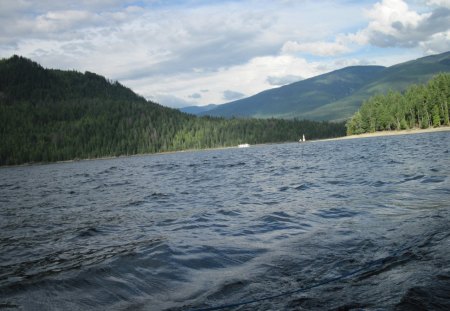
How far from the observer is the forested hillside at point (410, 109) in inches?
5669

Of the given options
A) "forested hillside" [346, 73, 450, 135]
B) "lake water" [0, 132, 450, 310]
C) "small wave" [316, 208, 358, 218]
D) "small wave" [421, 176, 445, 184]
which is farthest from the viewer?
"forested hillside" [346, 73, 450, 135]

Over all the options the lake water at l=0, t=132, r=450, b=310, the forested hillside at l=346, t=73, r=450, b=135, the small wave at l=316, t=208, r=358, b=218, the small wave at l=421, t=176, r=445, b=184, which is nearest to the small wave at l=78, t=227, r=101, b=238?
the lake water at l=0, t=132, r=450, b=310

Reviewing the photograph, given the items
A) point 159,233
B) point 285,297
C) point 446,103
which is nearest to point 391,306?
point 285,297

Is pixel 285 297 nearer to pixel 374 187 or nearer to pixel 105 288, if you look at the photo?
pixel 105 288

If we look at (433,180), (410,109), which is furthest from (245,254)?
(410,109)

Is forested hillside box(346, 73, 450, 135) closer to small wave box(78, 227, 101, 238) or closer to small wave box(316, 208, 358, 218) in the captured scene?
small wave box(316, 208, 358, 218)

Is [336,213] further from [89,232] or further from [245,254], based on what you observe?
[89,232]

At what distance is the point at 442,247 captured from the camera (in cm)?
1084

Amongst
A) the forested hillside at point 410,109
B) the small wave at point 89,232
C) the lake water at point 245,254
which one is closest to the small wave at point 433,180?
the lake water at point 245,254

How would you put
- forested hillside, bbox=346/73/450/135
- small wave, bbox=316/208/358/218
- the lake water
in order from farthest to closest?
1. forested hillside, bbox=346/73/450/135
2. small wave, bbox=316/208/358/218
3. the lake water

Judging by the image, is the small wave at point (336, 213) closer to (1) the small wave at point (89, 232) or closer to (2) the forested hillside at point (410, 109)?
(1) the small wave at point (89, 232)

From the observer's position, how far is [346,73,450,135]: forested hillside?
144000mm

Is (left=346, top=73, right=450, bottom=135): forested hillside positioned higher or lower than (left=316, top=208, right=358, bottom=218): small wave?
higher

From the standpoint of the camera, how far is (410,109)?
154 metres
